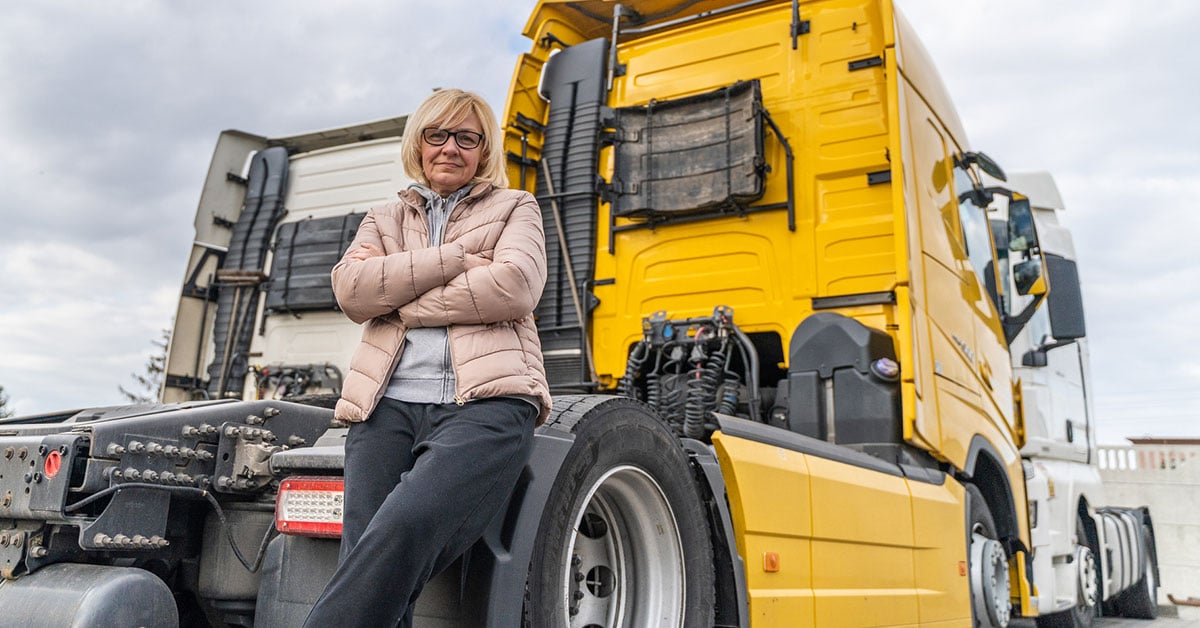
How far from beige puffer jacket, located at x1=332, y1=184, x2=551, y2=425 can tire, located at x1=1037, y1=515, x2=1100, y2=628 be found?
212 inches

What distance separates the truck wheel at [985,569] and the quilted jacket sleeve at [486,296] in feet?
10.6

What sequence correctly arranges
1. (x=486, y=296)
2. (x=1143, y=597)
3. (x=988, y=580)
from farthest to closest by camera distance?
(x=1143, y=597) < (x=988, y=580) < (x=486, y=296)

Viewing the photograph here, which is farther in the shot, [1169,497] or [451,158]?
[1169,497]

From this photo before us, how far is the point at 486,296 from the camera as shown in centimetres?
190

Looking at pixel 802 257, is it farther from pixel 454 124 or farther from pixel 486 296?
pixel 486 296

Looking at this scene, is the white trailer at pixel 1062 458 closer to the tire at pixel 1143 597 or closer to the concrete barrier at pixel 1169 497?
the tire at pixel 1143 597

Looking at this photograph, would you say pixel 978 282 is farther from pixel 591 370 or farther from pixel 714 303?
pixel 591 370

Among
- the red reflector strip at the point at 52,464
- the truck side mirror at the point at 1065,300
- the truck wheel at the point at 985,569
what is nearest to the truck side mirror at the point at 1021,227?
the truck side mirror at the point at 1065,300

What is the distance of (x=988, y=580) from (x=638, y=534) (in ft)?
8.32

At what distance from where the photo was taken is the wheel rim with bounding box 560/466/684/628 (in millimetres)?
2561

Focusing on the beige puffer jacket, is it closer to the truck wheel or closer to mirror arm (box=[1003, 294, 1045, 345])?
the truck wheel

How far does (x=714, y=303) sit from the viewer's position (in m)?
4.69

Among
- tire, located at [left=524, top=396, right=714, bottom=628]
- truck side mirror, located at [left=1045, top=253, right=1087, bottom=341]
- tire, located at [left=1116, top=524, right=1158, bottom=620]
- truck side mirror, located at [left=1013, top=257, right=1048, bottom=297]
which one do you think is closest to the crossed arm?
tire, located at [left=524, top=396, right=714, bottom=628]

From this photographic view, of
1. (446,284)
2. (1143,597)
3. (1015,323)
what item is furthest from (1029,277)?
(446,284)
